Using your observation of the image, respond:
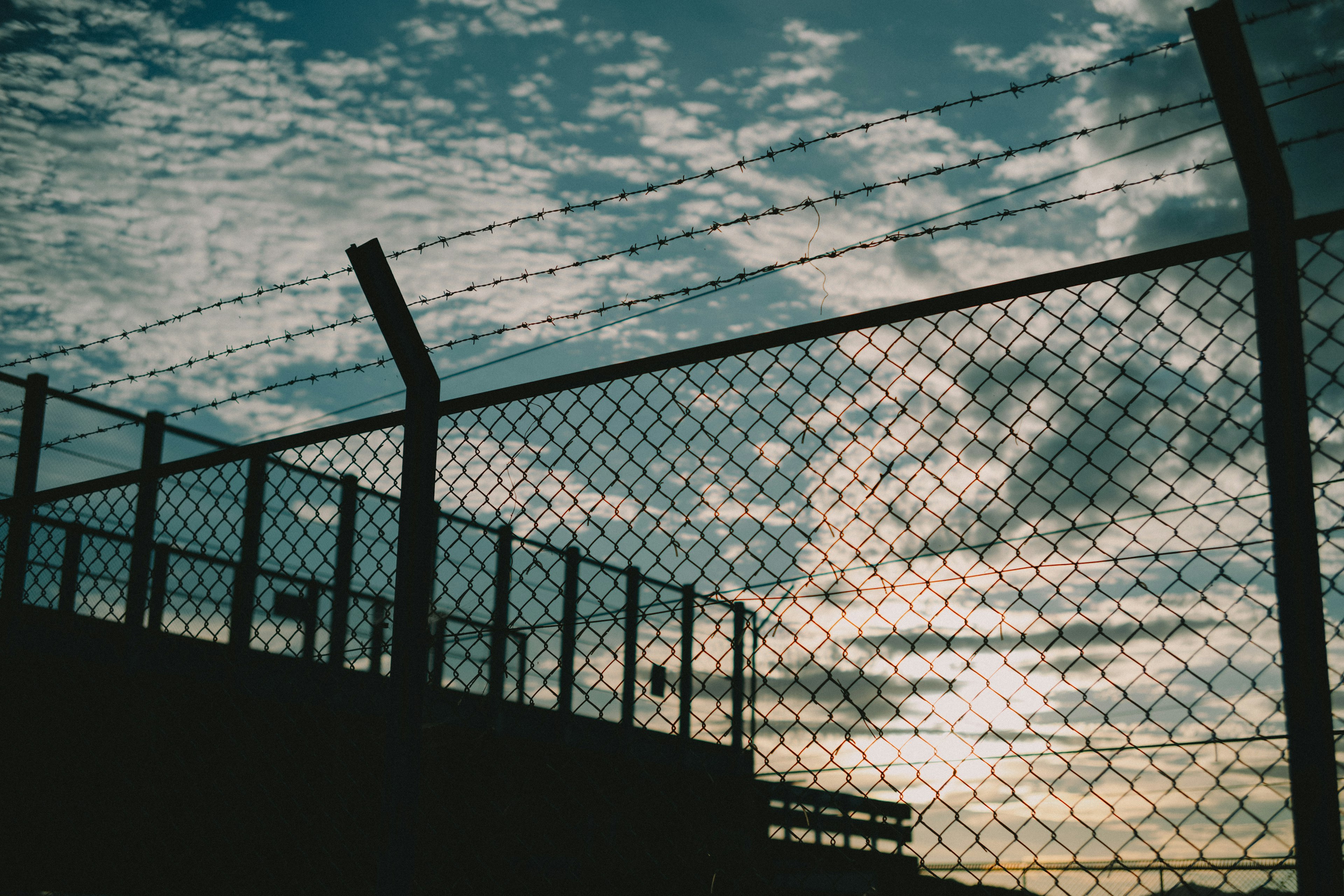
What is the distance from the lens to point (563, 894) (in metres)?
4.94

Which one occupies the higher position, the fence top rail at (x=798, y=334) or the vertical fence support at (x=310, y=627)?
the fence top rail at (x=798, y=334)

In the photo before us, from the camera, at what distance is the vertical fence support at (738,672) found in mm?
3303

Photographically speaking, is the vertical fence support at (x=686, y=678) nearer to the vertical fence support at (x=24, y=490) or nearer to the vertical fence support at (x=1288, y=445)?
the vertical fence support at (x=24, y=490)

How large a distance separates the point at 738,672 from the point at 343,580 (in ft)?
12.8

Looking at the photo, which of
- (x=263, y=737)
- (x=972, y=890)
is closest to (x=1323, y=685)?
(x=972, y=890)

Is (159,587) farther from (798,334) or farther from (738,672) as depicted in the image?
(798,334)

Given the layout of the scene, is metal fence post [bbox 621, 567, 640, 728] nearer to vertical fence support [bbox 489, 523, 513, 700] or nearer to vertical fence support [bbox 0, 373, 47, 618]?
vertical fence support [bbox 489, 523, 513, 700]

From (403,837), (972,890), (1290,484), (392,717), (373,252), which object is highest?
(373,252)

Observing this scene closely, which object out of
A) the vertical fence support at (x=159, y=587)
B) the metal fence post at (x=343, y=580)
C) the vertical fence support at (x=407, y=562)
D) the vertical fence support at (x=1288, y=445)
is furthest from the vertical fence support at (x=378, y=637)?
the vertical fence support at (x=1288, y=445)

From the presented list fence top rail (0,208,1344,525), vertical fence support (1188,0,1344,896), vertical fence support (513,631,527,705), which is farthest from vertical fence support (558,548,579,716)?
vertical fence support (1188,0,1344,896)

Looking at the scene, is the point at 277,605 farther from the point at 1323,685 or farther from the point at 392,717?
the point at 1323,685

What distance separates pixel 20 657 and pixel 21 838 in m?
1.36

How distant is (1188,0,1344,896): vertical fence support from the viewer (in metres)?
1.77

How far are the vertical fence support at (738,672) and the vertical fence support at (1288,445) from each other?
4.60ft
